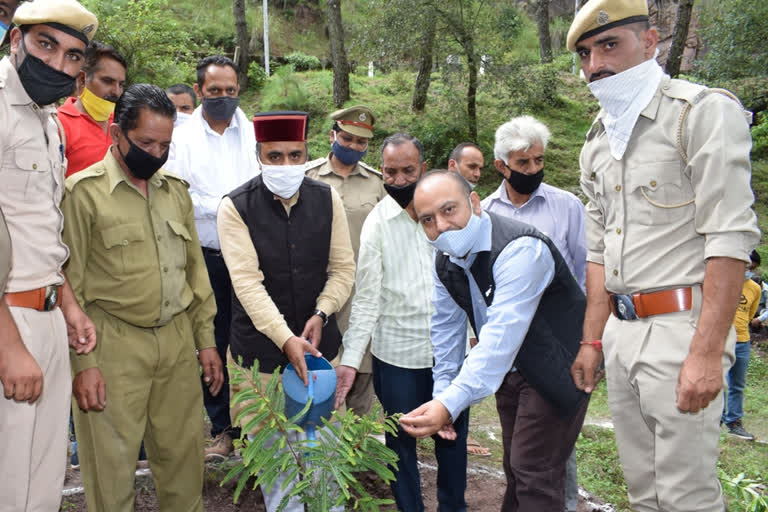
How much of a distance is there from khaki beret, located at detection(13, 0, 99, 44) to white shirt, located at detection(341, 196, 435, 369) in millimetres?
1713

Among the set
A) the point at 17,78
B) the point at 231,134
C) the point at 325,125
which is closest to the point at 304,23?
the point at 325,125

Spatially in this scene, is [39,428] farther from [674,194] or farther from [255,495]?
[674,194]

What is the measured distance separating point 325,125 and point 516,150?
39.7 feet

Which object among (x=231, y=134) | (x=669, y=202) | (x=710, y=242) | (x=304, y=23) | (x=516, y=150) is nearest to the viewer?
(x=710, y=242)

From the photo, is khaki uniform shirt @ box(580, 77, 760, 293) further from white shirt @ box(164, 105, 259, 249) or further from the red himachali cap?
white shirt @ box(164, 105, 259, 249)

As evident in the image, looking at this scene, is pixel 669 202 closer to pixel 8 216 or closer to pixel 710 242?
pixel 710 242

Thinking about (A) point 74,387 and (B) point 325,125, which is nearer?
(A) point 74,387

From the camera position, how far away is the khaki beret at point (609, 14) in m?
2.56

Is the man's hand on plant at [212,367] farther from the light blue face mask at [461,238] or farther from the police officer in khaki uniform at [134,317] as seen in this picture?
the light blue face mask at [461,238]

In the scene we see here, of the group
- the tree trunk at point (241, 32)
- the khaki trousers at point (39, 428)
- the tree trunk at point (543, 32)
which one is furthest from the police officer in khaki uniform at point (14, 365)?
the tree trunk at point (543, 32)

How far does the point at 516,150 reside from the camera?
3918 millimetres

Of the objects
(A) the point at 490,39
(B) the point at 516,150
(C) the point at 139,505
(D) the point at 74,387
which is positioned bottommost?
(C) the point at 139,505

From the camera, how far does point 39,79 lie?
261cm

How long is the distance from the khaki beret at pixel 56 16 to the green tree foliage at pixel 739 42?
52.2 feet
